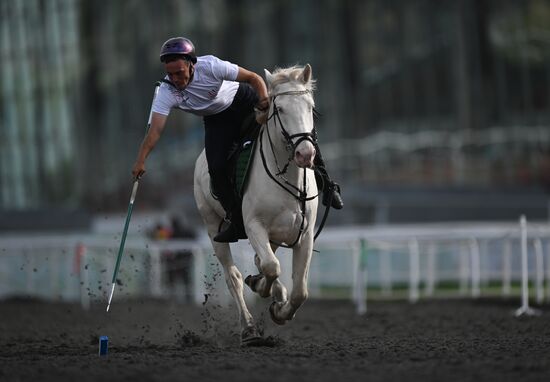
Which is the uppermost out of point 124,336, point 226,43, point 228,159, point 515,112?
point 226,43

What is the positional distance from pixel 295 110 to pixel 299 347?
89.1 inches

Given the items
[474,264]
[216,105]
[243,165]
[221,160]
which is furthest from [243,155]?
[474,264]

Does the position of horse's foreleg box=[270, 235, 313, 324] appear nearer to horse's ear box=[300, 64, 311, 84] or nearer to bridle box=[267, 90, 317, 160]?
bridle box=[267, 90, 317, 160]

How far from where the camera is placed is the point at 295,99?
9.93 meters

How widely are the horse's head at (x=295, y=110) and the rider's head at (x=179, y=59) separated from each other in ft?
2.43

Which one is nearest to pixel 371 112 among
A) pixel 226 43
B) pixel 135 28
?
pixel 226 43

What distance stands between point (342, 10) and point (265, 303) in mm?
19336

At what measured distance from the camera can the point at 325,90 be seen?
3788 centimetres

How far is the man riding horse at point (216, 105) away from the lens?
10.5 meters

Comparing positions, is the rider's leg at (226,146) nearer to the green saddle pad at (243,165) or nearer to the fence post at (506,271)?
the green saddle pad at (243,165)

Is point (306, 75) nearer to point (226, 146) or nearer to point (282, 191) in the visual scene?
point (282, 191)

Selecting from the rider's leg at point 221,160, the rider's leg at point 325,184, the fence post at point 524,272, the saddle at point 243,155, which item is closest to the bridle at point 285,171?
the saddle at point 243,155

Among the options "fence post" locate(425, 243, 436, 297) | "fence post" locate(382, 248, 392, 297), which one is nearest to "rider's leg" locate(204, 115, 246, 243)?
"fence post" locate(425, 243, 436, 297)

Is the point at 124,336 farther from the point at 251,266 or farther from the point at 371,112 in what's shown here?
the point at 371,112
